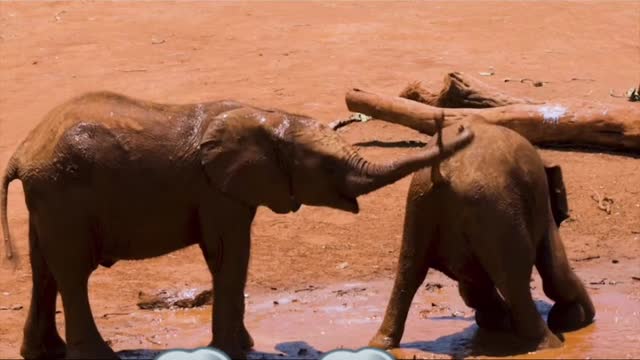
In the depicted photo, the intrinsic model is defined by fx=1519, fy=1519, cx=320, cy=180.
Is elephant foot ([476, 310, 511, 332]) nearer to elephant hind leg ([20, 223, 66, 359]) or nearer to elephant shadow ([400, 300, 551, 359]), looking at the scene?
elephant shadow ([400, 300, 551, 359])

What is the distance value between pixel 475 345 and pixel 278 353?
1.22 m

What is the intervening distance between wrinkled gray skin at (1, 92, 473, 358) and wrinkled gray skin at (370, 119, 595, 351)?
1.68 ft

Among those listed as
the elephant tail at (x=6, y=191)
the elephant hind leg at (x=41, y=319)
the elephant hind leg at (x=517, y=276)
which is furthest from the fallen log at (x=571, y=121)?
the elephant tail at (x=6, y=191)

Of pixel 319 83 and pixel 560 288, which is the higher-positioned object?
pixel 560 288

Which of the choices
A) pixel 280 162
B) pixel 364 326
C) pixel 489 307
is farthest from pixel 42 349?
pixel 489 307

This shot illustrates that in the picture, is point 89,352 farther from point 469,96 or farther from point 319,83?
point 319,83

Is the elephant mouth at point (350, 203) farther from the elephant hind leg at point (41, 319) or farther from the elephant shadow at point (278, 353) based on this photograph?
the elephant hind leg at point (41, 319)

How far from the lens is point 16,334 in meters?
9.84

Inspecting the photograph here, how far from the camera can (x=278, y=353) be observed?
357 inches

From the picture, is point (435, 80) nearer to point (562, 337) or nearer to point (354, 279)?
point (354, 279)

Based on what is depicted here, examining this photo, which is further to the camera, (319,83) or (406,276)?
(319,83)

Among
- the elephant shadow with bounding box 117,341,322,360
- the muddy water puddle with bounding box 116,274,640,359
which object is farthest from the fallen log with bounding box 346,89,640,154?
the elephant shadow with bounding box 117,341,322,360

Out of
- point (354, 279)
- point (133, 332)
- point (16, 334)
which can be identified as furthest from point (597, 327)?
point (16, 334)

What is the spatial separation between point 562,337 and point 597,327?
0.41m
